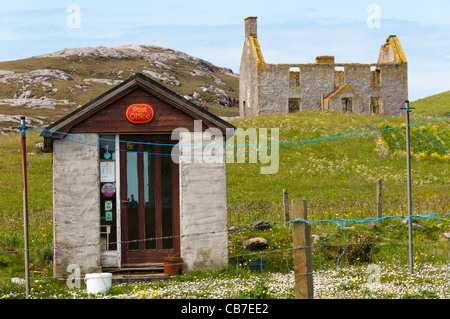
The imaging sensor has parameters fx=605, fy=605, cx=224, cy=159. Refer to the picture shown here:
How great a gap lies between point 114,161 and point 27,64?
146 metres

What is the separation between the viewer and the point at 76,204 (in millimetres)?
14844

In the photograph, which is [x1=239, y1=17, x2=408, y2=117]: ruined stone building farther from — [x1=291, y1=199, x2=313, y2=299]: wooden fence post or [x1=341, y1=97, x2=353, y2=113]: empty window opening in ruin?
[x1=291, y1=199, x2=313, y2=299]: wooden fence post

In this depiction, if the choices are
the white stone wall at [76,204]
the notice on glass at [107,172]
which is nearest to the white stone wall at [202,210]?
the notice on glass at [107,172]

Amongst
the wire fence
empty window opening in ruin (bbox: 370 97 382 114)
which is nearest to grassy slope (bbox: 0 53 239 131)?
empty window opening in ruin (bbox: 370 97 382 114)

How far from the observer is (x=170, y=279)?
14.6 meters

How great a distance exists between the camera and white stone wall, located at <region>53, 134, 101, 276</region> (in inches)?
582

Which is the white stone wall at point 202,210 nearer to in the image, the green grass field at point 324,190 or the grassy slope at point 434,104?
the green grass field at point 324,190

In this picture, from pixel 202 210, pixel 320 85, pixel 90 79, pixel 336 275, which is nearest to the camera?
pixel 336 275

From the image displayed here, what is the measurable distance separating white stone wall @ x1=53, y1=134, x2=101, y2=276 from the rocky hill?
2883 inches

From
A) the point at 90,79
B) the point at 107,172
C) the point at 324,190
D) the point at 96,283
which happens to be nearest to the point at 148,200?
the point at 107,172

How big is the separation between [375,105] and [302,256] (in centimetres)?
4742

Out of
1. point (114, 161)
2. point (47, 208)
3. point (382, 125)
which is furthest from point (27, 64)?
point (114, 161)

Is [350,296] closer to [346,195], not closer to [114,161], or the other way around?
[114,161]

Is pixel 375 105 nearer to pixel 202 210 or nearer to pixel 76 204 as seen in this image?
pixel 202 210
